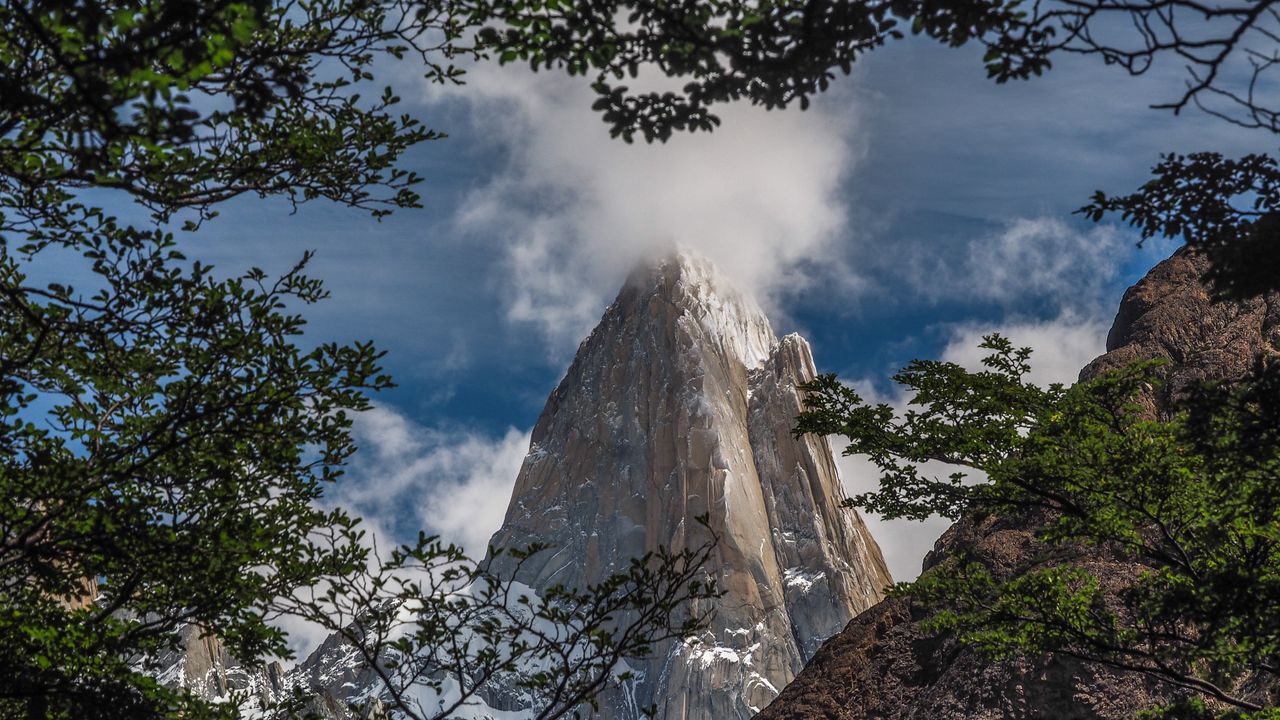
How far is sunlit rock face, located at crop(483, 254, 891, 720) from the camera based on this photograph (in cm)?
12925

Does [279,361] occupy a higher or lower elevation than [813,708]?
higher

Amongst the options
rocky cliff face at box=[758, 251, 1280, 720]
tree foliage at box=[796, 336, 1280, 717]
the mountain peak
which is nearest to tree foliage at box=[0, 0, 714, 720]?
tree foliage at box=[796, 336, 1280, 717]

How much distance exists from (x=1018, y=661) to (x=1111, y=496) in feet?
24.4

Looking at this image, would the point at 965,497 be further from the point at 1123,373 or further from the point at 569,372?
the point at 569,372

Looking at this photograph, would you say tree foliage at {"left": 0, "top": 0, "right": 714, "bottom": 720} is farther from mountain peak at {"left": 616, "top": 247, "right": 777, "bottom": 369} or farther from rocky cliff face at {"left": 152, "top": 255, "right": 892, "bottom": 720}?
mountain peak at {"left": 616, "top": 247, "right": 777, "bottom": 369}

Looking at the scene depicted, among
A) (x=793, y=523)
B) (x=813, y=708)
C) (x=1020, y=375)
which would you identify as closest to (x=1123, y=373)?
(x=1020, y=375)

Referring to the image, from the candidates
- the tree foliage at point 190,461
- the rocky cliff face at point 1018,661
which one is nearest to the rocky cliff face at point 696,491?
the rocky cliff face at point 1018,661

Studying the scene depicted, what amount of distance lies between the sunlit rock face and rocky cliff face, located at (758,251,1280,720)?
96625mm

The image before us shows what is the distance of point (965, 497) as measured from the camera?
12.7 meters

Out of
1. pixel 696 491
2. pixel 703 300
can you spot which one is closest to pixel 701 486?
pixel 696 491

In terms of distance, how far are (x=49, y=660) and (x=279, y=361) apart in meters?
3.20

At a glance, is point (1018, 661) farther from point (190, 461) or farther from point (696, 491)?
point (696, 491)

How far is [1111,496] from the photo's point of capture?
33.2 ft

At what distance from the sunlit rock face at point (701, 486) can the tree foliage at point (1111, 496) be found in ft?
357
